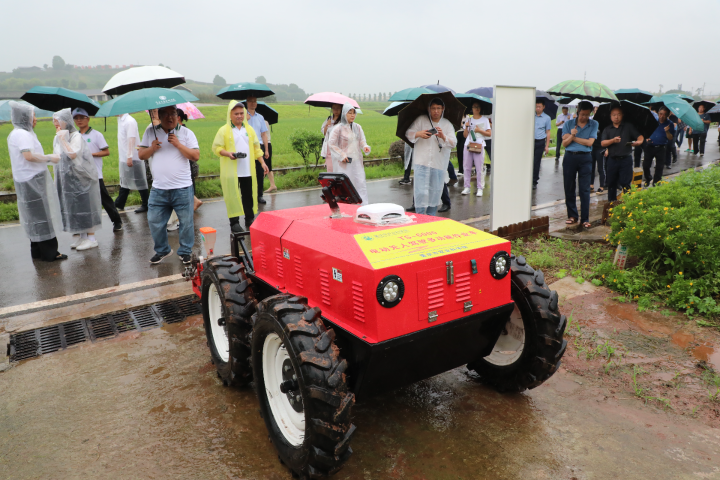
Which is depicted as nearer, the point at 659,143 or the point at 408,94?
the point at 659,143

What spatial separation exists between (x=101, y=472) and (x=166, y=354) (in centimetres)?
153

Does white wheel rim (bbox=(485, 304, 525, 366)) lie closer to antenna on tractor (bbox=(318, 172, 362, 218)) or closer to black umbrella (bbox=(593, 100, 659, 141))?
antenna on tractor (bbox=(318, 172, 362, 218))

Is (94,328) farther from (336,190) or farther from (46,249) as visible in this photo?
(336,190)

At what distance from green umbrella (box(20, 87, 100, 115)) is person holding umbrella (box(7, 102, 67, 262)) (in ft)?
2.80

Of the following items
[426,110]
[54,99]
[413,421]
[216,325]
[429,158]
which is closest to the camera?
[413,421]

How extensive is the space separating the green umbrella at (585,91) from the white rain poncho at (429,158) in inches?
88.9

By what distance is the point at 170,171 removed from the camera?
6262mm

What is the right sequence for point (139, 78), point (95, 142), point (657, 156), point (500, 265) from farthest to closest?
point (657, 156), point (95, 142), point (139, 78), point (500, 265)

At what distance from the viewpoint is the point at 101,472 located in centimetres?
290

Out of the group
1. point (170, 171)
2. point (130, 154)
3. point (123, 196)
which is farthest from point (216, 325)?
point (123, 196)

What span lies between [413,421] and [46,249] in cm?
623

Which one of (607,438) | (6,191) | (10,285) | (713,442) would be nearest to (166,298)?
(10,285)

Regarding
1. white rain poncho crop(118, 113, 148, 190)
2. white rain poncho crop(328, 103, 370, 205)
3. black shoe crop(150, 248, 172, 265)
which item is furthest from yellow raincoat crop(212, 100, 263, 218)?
white rain poncho crop(118, 113, 148, 190)

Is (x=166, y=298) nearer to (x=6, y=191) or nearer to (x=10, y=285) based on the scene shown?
(x=10, y=285)
